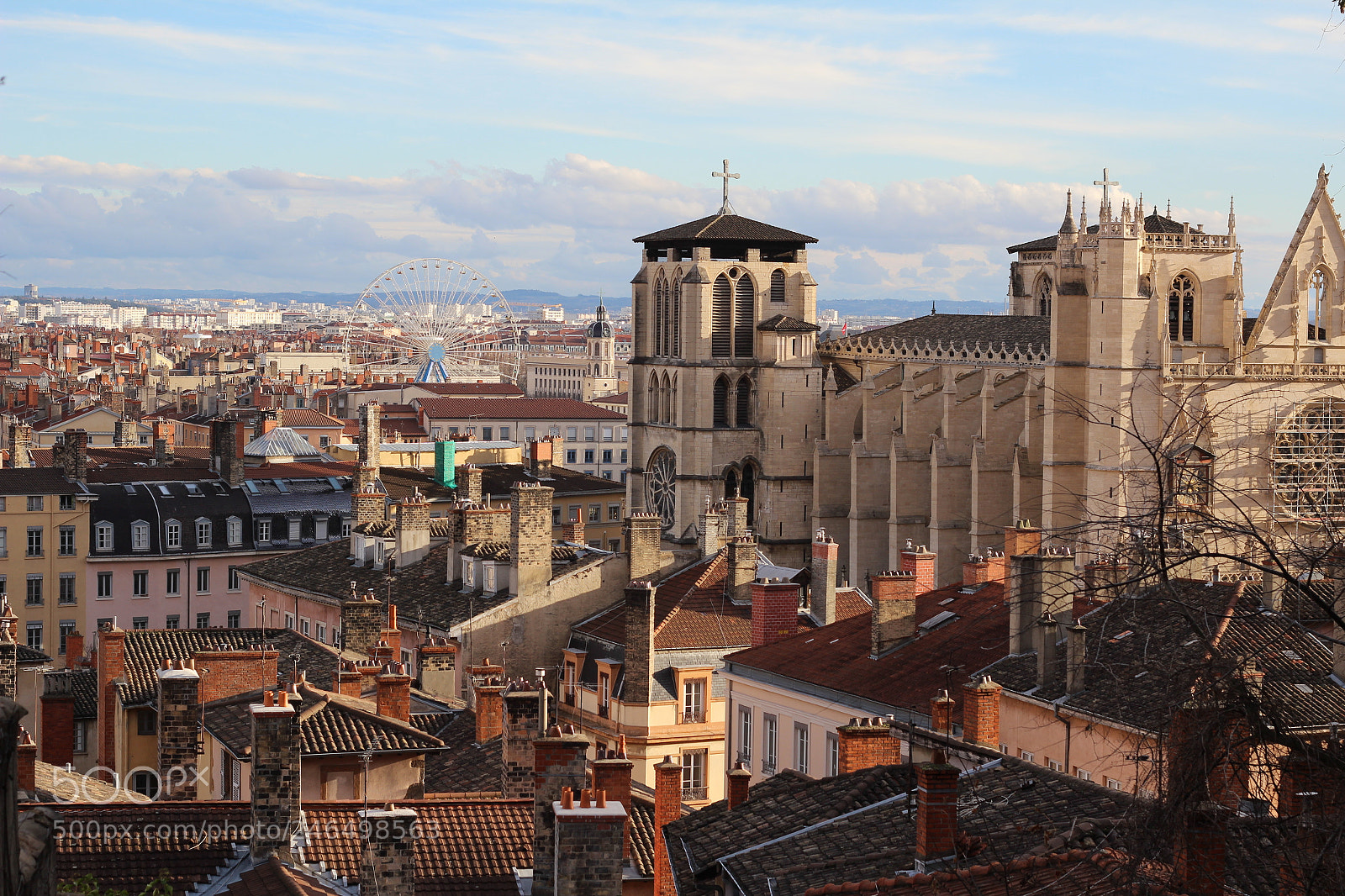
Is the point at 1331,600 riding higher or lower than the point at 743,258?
lower

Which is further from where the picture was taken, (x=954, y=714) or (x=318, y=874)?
(x=954, y=714)

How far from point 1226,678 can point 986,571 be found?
24361mm

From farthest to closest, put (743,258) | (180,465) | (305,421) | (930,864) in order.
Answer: (305,421), (743,258), (180,465), (930,864)

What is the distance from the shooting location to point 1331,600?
8.74m

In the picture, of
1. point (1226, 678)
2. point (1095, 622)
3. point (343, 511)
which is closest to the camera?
point (1226, 678)

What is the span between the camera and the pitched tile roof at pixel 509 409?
386 feet

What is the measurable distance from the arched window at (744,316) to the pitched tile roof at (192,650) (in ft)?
145

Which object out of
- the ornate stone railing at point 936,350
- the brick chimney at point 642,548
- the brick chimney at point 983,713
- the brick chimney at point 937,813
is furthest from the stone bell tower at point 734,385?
the brick chimney at point 937,813

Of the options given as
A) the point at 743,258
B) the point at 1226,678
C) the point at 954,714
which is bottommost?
the point at 954,714

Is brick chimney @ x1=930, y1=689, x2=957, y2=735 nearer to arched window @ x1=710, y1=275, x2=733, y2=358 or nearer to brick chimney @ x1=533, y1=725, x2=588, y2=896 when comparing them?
brick chimney @ x1=533, y1=725, x2=588, y2=896

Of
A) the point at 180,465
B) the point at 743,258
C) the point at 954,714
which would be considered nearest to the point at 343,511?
the point at 180,465

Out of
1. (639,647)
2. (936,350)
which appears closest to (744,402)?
(936,350)

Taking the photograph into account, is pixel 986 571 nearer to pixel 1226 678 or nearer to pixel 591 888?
pixel 591 888

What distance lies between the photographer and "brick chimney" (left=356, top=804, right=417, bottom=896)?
1346 centimetres
